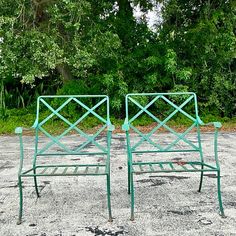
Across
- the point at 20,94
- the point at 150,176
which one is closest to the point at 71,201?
the point at 150,176

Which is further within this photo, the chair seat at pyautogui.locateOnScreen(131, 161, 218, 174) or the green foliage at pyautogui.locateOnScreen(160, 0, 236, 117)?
the green foliage at pyautogui.locateOnScreen(160, 0, 236, 117)

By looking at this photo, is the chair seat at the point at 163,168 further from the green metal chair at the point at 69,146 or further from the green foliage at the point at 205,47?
the green foliage at the point at 205,47

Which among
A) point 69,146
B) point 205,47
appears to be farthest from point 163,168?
point 205,47

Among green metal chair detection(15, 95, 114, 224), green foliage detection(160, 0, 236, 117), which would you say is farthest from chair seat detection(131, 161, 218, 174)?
green foliage detection(160, 0, 236, 117)

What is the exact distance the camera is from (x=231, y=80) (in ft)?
31.7

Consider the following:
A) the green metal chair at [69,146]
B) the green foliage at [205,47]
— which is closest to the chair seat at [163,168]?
the green metal chair at [69,146]

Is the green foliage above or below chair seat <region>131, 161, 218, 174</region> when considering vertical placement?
above

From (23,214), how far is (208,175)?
198 cm

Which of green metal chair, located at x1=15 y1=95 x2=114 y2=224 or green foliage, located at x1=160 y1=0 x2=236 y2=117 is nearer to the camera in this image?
green metal chair, located at x1=15 y1=95 x2=114 y2=224

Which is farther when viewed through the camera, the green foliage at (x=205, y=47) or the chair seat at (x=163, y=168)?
the green foliage at (x=205, y=47)

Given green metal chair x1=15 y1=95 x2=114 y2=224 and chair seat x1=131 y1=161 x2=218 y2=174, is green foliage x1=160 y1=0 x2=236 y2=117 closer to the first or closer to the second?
green metal chair x1=15 y1=95 x2=114 y2=224

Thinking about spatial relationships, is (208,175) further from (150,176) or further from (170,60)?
(170,60)

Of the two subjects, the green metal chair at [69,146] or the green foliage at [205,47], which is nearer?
the green metal chair at [69,146]

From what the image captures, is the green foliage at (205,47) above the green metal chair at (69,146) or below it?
above
